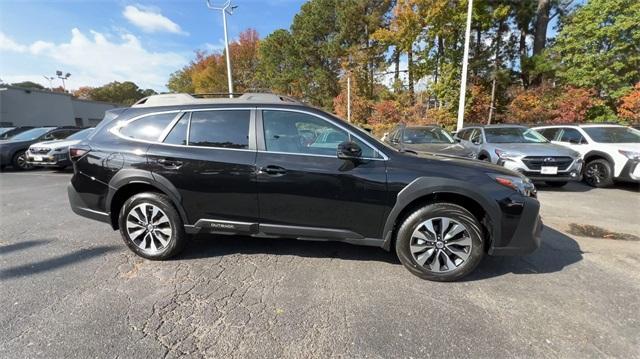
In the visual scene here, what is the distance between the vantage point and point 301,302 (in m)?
2.73

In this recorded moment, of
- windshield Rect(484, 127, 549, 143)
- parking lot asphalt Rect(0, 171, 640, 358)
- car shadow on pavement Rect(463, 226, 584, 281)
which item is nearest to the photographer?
parking lot asphalt Rect(0, 171, 640, 358)

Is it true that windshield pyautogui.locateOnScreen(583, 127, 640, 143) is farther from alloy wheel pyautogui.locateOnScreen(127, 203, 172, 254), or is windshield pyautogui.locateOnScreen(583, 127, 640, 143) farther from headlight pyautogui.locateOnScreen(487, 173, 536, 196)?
alloy wheel pyautogui.locateOnScreen(127, 203, 172, 254)

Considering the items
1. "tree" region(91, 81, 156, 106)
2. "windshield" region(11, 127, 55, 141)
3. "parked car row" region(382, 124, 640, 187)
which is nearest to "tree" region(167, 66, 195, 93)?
"tree" region(91, 81, 156, 106)

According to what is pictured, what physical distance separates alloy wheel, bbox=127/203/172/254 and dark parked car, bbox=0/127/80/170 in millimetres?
10099

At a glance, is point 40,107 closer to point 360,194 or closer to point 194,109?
point 194,109

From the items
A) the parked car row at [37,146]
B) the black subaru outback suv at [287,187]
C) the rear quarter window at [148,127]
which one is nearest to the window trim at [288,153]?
the black subaru outback suv at [287,187]

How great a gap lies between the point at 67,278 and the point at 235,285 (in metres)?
1.73

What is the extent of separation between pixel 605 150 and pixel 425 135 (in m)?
4.09

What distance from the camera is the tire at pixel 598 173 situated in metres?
7.36

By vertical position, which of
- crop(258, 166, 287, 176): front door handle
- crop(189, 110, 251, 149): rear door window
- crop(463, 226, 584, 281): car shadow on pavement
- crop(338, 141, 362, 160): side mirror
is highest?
crop(189, 110, 251, 149): rear door window

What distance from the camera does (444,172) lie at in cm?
302

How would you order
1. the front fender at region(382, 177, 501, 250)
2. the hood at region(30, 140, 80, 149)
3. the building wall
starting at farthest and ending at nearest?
the building wall < the hood at region(30, 140, 80, 149) < the front fender at region(382, 177, 501, 250)

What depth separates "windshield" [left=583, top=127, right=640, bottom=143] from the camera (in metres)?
7.48

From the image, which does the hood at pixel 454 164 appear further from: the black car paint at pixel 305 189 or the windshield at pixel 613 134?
the windshield at pixel 613 134
